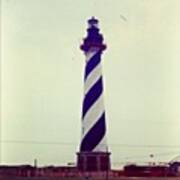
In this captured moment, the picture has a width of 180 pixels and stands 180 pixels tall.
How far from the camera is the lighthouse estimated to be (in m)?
17.5

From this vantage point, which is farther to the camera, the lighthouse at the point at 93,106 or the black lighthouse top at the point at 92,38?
the black lighthouse top at the point at 92,38

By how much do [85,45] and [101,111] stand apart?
1757 mm

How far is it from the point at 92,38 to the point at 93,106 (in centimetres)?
177

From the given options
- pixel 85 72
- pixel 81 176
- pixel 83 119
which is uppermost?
pixel 85 72

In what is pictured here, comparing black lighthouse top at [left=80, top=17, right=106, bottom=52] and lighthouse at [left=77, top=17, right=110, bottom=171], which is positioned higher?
black lighthouse top at [left=80, top=17, right=106, bottom=52]

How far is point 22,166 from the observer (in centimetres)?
1588

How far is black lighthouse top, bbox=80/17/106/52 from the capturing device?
17.7 meters

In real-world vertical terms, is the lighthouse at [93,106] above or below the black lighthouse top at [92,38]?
below

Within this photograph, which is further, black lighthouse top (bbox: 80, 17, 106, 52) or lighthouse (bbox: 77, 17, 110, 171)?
black lighthouse top (bbox: 80, 17, 106, 52)

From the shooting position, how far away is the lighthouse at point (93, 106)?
17516 mm

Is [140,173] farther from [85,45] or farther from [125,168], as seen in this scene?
[85,45]

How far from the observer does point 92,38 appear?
17859mm

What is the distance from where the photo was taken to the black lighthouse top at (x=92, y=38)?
58.1 feet

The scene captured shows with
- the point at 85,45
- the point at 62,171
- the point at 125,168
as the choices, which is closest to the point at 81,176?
the point at 62,171
